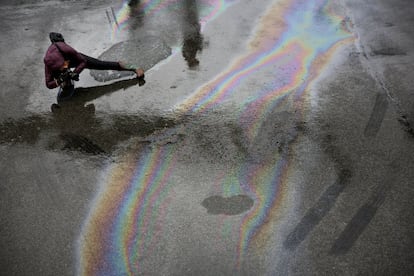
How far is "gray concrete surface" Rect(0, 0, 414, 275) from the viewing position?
11.5 ft

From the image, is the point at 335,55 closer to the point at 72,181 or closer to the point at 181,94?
the point at 181,94

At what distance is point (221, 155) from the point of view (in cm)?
454

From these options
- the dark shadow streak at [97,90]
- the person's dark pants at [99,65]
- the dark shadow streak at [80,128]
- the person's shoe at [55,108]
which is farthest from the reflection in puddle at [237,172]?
the person's shoe at [55,108]

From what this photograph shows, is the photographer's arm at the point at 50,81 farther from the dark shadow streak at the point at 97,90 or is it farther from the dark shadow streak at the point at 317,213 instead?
the dark shadow streak at the point at 317,213

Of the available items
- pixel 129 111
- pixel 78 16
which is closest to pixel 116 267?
pixel 129 111

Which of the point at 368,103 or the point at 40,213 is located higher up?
the point at 368,103

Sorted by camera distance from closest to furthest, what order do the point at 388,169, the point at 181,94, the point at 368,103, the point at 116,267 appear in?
the point at 116,267, the point at 388,169, the point at 368,103, the point at 181,94

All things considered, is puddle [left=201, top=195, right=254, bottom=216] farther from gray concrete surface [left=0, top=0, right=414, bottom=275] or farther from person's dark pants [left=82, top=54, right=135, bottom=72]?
person's dark pants [left=82, top=54, right=135, bottom=72]

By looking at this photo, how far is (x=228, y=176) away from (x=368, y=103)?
2.46 m

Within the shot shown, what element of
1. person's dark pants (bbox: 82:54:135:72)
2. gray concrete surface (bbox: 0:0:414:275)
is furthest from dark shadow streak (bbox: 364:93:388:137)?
person's dark pants (bbox: 82:54:135:72)

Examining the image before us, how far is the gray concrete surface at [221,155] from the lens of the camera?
3.51 meters

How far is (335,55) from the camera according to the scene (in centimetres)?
629

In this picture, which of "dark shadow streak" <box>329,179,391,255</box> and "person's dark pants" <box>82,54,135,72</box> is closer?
"dark shadow streak" <box>329,179,391,255</box>

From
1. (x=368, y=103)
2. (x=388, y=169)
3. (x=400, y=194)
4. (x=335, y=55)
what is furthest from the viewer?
(x=335, y=55)
